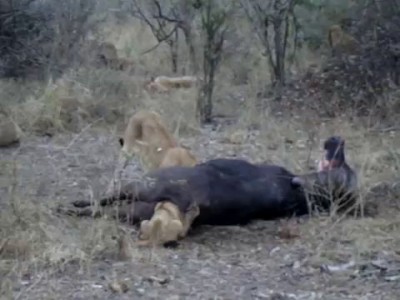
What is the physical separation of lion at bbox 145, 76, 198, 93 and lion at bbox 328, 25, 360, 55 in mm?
1771

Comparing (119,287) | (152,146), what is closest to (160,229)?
(119,287)

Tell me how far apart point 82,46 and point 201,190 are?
28.4ft

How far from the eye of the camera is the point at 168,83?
14.1m

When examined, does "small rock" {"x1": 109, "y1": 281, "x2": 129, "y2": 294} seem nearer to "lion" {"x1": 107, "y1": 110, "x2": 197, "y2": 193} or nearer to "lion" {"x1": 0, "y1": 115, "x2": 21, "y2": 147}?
"lion" {"x1": 107, "y1": 110, "x2": 197, "y2": 193}

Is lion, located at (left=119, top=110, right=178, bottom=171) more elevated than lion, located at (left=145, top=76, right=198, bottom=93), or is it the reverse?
lion, located at (left=145, top=76, right=198, bottom=93)

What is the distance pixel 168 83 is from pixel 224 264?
804 centimetres

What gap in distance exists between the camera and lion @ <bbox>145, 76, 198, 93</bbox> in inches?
543

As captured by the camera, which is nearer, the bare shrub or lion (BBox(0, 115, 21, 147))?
lion (BBox(0, 115, 21, 147))

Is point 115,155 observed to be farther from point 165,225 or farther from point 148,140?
point 165,225

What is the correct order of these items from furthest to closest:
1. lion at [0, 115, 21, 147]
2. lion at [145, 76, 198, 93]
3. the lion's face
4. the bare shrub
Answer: lion at [145, 76, 198, 93], the bare shrub, lion at [0, 115, 21, 147], the lion's face

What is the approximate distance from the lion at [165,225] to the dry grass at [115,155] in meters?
0.11

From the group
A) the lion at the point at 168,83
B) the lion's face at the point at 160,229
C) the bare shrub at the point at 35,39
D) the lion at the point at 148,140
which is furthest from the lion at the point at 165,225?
the lion at the point at 168,83

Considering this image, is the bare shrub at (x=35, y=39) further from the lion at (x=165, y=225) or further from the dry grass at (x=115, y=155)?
the lion at (x=165, y=225)

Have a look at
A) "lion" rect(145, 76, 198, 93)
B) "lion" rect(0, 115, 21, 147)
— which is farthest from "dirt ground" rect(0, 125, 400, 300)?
"lion" rect(145, 76, 198, 93)
